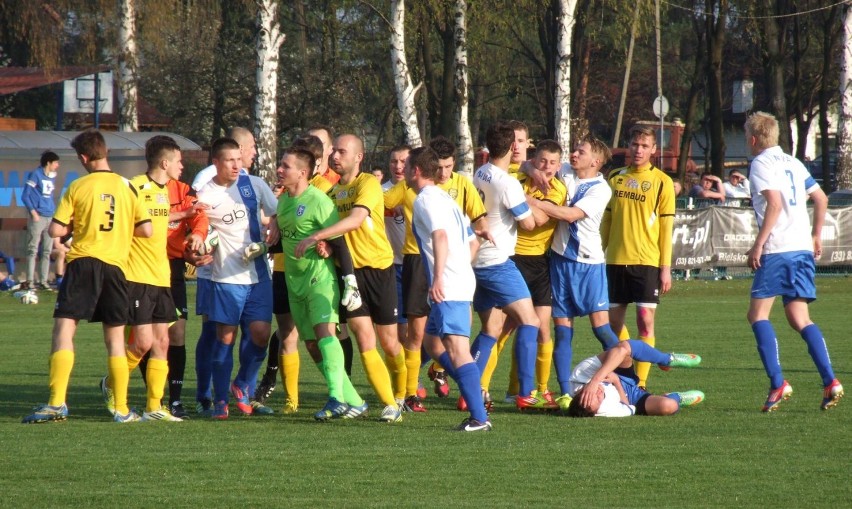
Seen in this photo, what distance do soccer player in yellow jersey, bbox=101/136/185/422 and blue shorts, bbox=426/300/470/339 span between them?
1.94 meters

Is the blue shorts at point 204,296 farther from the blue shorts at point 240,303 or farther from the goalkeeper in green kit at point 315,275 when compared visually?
the goalkeeper in green kit at point 315,275

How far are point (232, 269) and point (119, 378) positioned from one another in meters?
1.16

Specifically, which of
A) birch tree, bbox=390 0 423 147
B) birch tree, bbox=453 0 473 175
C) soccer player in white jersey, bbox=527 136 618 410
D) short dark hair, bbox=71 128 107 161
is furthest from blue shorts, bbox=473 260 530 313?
birch tree, bbox=453 0 473 175

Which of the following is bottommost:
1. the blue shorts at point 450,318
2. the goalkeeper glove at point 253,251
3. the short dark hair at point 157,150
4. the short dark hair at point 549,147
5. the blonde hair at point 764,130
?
the blue shorts at point 450,318

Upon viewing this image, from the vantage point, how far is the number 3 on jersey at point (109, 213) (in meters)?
8.17

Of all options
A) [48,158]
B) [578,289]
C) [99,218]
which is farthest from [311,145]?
[48,158]

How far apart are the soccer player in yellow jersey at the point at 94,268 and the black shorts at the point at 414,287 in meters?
→ 2.08

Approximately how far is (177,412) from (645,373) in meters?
3.89

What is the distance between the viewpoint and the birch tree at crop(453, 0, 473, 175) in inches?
1024

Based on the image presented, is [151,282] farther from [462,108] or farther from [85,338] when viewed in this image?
[462,108]

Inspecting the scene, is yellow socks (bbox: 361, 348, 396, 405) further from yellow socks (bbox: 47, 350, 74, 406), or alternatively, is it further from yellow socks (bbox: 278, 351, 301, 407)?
yellow socks (bbox: 47, 350, 74, 406)

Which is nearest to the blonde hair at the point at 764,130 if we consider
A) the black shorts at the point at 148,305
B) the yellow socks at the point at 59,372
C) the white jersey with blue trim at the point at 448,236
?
the white jersey with blue trim at the point at 448,236

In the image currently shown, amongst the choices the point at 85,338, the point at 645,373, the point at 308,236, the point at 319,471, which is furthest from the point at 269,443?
the point at 85,338

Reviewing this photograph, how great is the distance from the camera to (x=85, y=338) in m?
14.6
